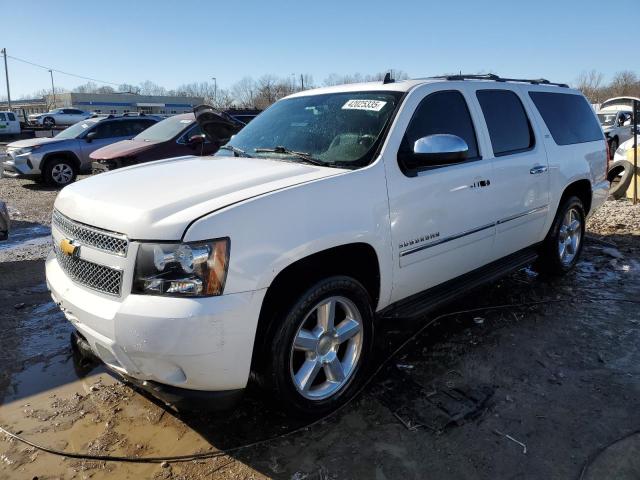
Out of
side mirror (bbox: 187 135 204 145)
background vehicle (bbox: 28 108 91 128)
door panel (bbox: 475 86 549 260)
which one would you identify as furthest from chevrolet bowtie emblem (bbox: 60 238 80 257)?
background vehicle (bbox: 28 108 91 128)

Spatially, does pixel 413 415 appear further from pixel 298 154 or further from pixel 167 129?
pixel 167 129

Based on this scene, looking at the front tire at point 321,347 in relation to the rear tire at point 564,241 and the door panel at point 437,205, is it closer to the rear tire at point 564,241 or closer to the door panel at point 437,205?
the door panel at point 437,205

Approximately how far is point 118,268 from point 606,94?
7743cm

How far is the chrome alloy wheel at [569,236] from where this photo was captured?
5160mm

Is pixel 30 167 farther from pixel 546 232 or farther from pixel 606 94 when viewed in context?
pixel 606 94

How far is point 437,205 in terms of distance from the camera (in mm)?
3365

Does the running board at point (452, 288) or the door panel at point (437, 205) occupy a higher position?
the door panel at point (437, 205)

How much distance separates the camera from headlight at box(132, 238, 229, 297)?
2.32 m

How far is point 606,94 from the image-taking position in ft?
218

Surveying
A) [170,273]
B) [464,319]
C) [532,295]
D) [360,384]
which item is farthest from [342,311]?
[532,295]

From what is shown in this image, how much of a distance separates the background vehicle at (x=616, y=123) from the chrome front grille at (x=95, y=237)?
1722 centimetres

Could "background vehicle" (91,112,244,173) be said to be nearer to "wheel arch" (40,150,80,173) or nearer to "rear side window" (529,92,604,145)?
"wheel arch" (40,150,80,173)

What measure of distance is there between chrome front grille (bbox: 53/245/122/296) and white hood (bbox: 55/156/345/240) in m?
0.21

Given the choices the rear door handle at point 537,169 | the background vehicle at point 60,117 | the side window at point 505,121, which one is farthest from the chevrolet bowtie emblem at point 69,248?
the background vehicle at point 60,117
